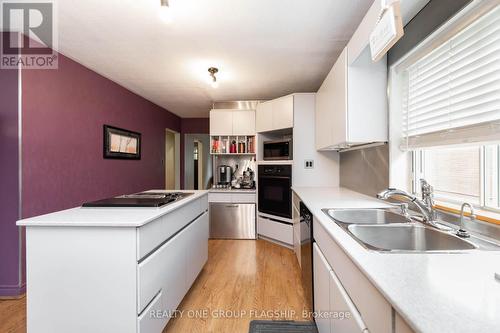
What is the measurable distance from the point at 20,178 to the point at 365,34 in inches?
122

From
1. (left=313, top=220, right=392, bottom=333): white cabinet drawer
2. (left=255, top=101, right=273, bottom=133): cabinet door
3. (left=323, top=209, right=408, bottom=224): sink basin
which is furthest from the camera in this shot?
(left=255, top=101, right=273, bottom=133): cabinet door

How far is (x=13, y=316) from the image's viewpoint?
186cm

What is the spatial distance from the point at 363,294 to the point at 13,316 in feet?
8.66

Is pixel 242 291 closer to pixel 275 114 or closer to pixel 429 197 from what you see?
pixel 429 197

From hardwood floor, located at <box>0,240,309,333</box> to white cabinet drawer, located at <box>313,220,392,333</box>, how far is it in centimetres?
105

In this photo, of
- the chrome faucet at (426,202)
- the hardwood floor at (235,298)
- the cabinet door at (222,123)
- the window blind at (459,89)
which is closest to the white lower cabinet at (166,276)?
the hardwood floor at (235,298)

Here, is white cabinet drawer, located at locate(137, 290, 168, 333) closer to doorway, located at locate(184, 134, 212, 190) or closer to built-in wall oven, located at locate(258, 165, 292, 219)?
built-in wall oven, located at locate(258, 165, 292, 219)

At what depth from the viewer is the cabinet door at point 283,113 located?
3324 millimetres

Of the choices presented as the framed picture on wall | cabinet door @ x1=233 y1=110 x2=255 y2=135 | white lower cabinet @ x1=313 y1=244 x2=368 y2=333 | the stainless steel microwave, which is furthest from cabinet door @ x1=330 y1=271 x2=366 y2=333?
the framed picture on wall

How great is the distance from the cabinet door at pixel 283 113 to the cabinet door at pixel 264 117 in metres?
0.09

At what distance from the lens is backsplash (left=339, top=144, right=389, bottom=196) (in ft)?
6.65

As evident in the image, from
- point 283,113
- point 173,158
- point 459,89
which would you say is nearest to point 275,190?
point 283,113

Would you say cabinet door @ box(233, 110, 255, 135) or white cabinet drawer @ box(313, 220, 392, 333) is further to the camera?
cabinet door @ box(233, 110, 255, 135)

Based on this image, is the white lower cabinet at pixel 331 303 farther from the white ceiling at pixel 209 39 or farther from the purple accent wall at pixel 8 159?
the purple accent wall at pixel 8 159
